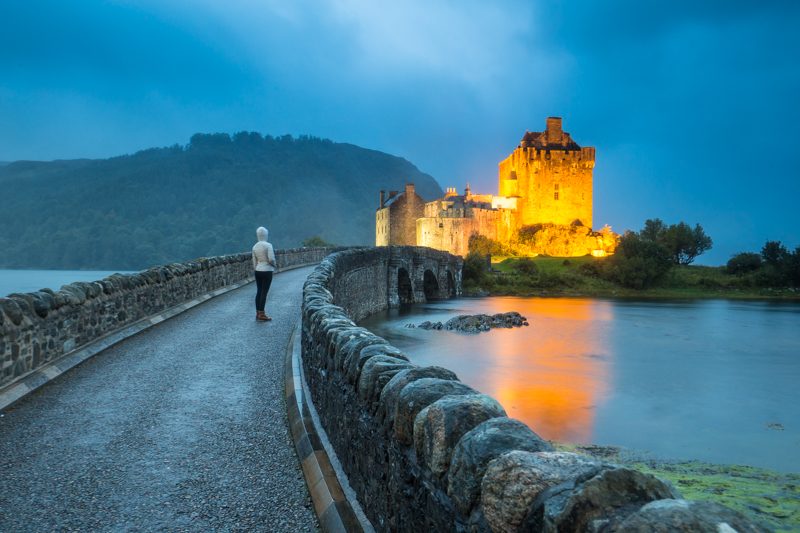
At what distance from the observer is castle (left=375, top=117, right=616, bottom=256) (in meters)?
63.0

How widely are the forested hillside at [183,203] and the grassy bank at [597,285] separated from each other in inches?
1840

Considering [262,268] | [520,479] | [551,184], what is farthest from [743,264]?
[520,479]

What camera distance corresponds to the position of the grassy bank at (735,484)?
798 centimetres

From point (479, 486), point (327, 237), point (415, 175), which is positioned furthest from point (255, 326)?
point (415, 175)

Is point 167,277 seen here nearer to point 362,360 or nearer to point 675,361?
point 362,360

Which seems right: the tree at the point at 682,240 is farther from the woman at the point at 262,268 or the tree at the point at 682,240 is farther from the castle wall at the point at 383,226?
the woman at the point at 262,268

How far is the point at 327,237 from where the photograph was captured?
105 metres

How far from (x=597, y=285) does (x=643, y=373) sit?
102ft

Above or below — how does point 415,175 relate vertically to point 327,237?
above

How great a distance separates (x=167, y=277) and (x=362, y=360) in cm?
977

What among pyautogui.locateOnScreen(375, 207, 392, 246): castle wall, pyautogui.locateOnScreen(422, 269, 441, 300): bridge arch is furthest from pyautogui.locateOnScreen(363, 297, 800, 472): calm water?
pyautogui.locateOnScreen(375, 207, 392, 246): castle wall

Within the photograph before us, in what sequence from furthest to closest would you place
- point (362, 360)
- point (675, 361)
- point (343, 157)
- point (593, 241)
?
point (343, 157) < point (593, 241) < point (675, 361) < point (362, 360)

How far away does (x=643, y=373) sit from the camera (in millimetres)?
21531

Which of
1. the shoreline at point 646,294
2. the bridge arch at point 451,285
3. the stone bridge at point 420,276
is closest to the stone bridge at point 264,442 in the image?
the stone bridge at point 420,276
